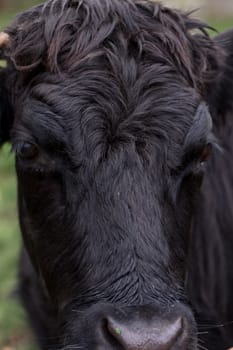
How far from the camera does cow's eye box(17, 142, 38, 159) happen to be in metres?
4.12

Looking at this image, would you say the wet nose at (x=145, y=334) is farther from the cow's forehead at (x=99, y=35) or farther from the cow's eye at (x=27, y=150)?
the cow's forehead at (x=99, y=35)

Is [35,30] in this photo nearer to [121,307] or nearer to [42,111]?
[42,111]

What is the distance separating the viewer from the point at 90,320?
368cm

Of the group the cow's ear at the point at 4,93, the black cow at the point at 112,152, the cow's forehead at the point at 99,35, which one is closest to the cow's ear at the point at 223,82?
the black cow at the point at 112,152

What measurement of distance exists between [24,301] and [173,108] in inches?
80.7

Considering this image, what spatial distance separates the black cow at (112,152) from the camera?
147 inches

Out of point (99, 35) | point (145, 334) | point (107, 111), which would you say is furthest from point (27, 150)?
point (145, 334)

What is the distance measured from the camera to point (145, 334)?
3.44 metres

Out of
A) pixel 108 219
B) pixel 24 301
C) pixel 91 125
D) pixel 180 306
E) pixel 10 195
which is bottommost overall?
pixel 10 195

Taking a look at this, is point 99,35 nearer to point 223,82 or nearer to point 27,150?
point 27,150

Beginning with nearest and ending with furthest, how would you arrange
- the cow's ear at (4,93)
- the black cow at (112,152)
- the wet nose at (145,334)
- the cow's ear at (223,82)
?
the wet nose at (145,334) < the black cow at (112,152) < the cow's ear at (4,93) < the cow's ear at (223,82)

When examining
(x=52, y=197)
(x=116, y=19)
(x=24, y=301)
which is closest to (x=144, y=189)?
(x=52, y=197)

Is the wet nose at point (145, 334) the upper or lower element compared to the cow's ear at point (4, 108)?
lower

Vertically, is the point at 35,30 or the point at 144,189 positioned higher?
the point at 35,30
